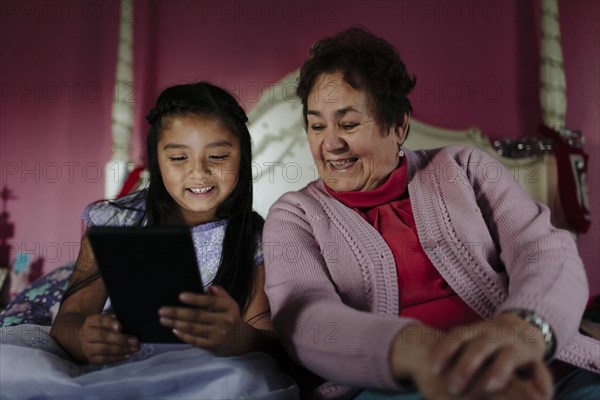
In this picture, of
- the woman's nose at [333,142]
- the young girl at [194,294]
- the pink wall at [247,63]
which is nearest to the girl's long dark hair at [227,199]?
the young girl at [194,294]

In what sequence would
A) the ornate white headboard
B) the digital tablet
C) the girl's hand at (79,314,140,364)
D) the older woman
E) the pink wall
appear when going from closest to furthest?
the older woman → the digital tablet → the girl's hand at (79,314,140,364) → the ornate white headboard → the pink wall

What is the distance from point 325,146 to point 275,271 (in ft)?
1.06

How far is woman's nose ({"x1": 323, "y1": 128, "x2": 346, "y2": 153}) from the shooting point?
49.8 inches

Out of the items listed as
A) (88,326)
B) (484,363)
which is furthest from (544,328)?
(88,326)

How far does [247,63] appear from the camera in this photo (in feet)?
9.50

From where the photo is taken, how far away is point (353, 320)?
33.4 inches

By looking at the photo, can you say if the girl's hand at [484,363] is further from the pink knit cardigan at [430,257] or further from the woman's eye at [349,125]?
the woman's eye at [349,125]

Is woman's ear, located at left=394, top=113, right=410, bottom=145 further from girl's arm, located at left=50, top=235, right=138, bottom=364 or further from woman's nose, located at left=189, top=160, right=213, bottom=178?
girl's arm, located at left=50, top=235, right=138, bottom=364

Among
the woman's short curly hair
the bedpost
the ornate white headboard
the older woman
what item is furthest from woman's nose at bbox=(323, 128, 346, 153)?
the bedpost

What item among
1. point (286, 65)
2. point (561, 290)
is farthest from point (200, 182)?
point (286, 65)

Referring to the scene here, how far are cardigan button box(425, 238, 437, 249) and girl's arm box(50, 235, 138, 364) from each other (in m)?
0.58

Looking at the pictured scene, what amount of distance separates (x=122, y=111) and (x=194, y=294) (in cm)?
203

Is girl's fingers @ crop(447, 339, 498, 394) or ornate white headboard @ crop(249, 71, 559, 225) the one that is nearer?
girl's fingers @ crop(447, 339, 498, 394)

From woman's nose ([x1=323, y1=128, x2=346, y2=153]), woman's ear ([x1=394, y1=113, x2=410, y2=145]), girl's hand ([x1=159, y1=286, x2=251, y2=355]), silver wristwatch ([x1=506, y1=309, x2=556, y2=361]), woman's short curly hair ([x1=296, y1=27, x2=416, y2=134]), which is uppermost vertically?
woman's short curly hair ([x1=296, y1=27, x2=416, y2=134])
